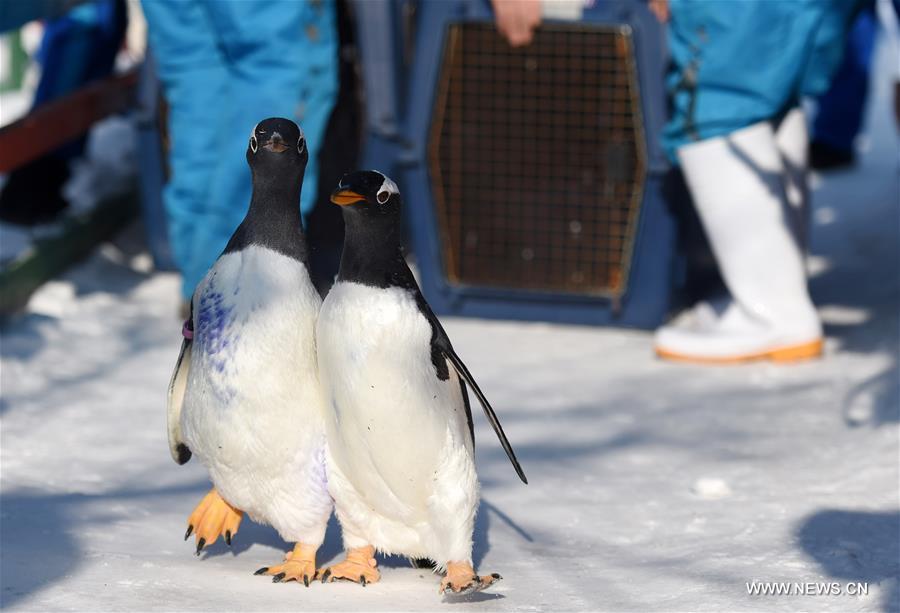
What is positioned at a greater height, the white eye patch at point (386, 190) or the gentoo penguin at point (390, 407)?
the white eye patch at point (386, 190)

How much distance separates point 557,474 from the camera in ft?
8.88

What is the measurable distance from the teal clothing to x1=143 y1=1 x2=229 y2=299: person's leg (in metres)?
1.06

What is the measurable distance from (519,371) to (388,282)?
1.46 m

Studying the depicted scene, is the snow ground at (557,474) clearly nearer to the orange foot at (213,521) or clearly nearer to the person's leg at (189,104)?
the orange foot at (213,521)

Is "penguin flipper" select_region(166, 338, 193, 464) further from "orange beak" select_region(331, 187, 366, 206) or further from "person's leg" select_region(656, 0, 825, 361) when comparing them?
"person's leg" select_region(656, 0, 825, 361)

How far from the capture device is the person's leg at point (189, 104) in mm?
3279

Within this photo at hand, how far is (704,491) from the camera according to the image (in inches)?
101

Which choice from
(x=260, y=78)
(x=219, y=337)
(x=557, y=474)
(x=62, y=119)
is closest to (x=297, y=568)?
(x=219, y=337)

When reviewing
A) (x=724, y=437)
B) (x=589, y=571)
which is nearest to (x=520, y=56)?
(x=724, y=437)

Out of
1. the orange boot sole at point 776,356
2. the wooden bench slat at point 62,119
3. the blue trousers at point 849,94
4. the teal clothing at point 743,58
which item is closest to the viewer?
the teal clothing at point 743,58

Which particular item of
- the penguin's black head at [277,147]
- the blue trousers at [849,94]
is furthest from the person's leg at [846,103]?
the penguin's black head at [277,147]

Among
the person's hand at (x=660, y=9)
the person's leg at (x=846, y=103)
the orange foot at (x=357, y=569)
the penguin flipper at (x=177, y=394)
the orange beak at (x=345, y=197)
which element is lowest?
the person's leg at (x=846, y=103)

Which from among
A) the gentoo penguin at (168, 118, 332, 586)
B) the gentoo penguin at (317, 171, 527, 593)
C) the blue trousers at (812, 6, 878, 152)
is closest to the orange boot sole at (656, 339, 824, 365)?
the gentoo penguin at (317, 171, 527, 593)

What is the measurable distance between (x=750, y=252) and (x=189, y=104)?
138 centimetres
